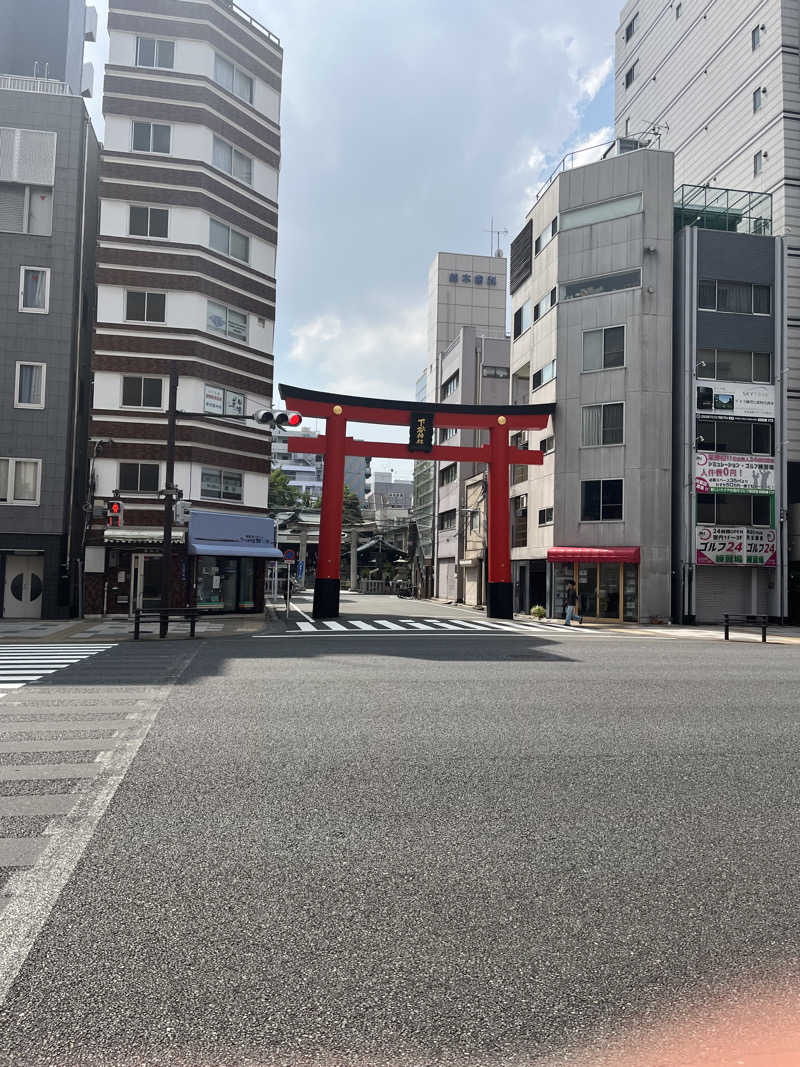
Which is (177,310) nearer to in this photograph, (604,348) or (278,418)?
(278,418)

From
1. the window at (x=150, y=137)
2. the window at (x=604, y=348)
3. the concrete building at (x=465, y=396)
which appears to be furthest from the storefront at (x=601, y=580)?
the window at (x=150, y=137)

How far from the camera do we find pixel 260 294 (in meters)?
35.5

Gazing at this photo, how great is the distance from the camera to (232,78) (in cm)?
3484

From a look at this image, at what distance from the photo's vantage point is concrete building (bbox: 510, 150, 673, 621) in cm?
3488

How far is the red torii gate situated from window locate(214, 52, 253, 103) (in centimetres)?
1507

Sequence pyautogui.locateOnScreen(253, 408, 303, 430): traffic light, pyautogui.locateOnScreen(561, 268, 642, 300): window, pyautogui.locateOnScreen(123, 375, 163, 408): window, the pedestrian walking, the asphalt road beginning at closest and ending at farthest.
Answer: the asphalt road
pyautogui.locateOnScreen(253, 408, 303, 430): traffic light
pyautogui.locateOnScreen(123, 375, 163, 408): window
the pedestrian walking
pyautogui.locateOnScreen(561, 268, 642, 300): window

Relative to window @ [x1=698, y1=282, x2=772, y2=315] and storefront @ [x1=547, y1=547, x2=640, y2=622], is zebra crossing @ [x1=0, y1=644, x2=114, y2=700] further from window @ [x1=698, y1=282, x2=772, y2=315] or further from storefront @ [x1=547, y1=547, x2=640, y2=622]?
window @ [x1=698, y1=282, x2=772, y2=315]

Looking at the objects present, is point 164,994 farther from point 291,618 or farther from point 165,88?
point 165,88

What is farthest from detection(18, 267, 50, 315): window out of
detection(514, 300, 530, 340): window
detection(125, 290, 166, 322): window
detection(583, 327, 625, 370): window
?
detection(514, 300, 530, 340): window

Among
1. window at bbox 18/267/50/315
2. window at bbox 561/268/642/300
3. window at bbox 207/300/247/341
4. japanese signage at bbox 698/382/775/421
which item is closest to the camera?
window at bbox 18/267/50/315

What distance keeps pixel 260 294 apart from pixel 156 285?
5.04 metres

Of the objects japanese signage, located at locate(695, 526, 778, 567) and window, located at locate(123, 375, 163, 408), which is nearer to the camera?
window, located at locate(123, 375, 163, 408)

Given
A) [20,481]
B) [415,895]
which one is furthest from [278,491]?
[415,895]

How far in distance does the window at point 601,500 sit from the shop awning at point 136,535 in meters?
18.7
